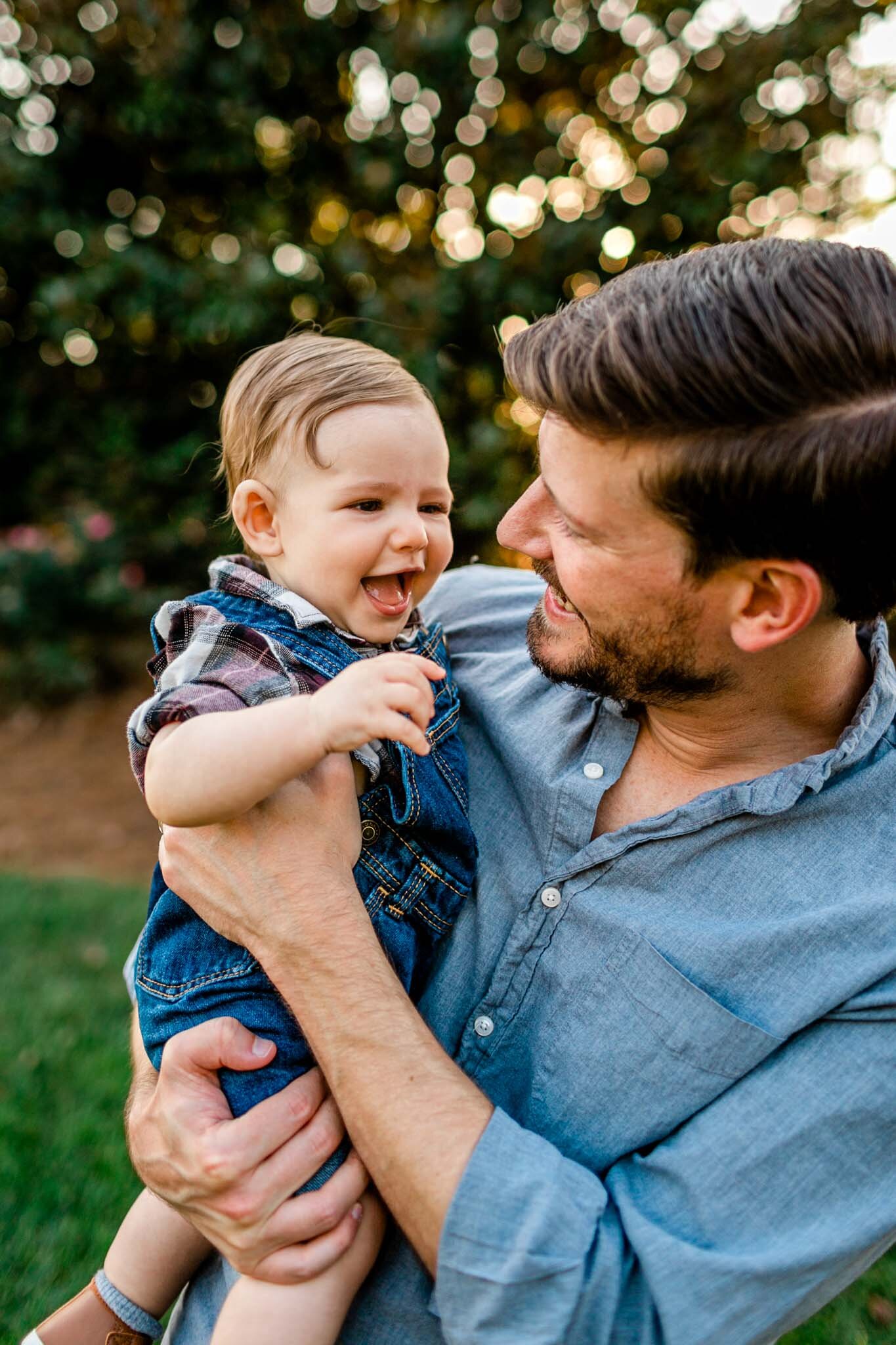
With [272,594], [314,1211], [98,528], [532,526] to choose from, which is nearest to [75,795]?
[98,528]

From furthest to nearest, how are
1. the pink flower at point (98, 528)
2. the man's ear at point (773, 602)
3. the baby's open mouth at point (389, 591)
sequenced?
the pink flower at point (98, 528) → the baby's open mouth at point (389, 591) → the man's ear at point (773, 602)

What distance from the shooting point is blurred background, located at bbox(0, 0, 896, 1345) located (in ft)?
19.6

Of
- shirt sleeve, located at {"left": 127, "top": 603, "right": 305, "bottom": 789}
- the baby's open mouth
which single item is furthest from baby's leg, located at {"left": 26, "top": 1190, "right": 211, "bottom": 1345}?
the baby's open mouth

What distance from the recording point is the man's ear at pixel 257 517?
2.05m

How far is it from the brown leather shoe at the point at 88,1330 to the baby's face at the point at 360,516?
1.53 m

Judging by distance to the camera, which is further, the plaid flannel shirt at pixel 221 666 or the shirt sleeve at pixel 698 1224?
the plaid flannel shirt at pixel 221 666

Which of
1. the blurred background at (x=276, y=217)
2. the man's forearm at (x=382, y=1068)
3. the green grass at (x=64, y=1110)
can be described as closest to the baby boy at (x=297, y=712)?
the man's forearm at (x=382, y=1068)

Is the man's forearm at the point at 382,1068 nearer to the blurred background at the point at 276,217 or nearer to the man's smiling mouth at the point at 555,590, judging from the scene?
the man's smiling mouth at the point at 555,590

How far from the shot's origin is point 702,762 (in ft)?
6.59

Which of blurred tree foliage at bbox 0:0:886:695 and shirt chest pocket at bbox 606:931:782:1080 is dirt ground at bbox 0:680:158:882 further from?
shirt chest pocket at bbox 606:931:782:1080

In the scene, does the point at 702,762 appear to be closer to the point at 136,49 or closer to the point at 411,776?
the point at 411,776

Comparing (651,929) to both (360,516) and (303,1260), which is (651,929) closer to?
(303,1260)

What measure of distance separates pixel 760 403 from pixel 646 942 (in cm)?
93

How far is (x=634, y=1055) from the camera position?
1.72 metres
